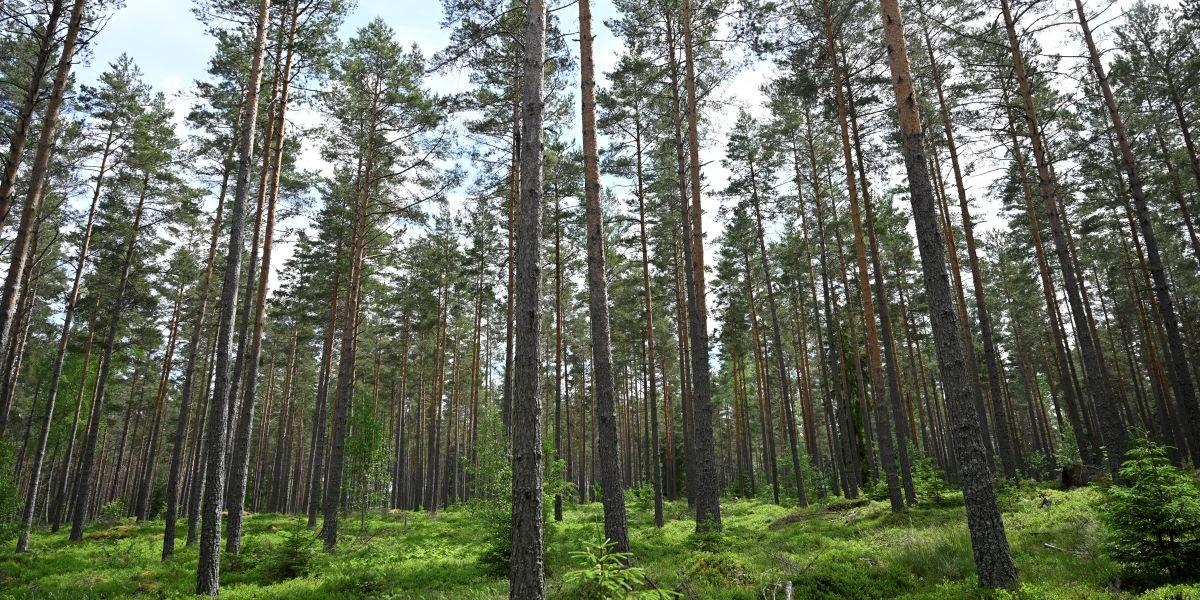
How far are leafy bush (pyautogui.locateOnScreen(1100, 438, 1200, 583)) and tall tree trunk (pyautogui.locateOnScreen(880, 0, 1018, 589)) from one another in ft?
3.89

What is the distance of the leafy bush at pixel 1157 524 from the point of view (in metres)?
5.84

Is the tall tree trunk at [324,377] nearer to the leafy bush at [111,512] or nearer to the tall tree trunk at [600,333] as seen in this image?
the leafy bush at [111,512]

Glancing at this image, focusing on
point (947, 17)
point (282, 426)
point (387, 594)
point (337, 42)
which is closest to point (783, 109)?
point (947, 17)

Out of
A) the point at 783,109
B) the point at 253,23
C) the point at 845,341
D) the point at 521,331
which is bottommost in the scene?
the point at 521,331

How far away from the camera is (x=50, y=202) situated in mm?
17812

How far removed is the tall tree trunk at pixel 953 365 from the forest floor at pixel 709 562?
16.1 inches

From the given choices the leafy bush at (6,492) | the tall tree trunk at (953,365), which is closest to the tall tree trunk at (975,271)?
the tall tree trunk at (953,365)

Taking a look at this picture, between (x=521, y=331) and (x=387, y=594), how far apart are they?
7.12 m

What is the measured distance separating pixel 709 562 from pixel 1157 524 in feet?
20.1

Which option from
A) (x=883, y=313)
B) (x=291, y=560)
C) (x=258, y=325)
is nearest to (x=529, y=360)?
(x=291, y=560)

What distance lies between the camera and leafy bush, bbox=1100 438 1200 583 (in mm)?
5840

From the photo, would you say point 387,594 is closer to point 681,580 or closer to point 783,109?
point 681,580

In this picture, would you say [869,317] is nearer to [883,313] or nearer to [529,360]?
[883,313]

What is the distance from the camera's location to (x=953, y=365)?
Answer: 6977 millimetres
